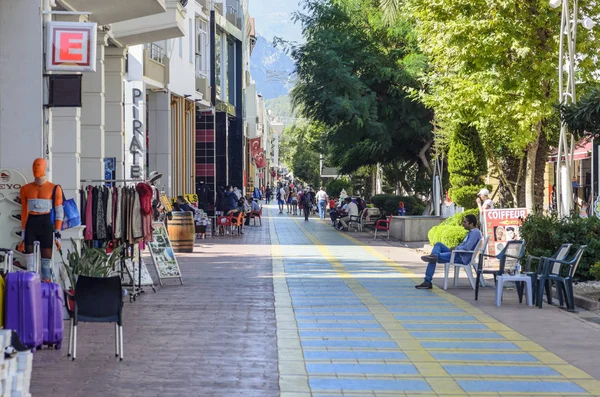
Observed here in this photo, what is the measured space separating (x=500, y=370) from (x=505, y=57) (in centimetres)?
1629

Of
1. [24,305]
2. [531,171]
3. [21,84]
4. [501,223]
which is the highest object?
[21,84]

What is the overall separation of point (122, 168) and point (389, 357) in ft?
39.2

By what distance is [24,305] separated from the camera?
9.57 meters

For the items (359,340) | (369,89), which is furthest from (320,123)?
(359,340)

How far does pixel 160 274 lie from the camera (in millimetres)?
16875

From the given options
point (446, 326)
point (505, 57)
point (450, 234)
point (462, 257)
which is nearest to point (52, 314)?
point (446, 326)

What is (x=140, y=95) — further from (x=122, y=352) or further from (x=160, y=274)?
(x=122, y=352)

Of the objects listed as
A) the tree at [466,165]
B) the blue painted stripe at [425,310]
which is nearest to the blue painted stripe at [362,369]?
the blue painted stripe at [425,310]

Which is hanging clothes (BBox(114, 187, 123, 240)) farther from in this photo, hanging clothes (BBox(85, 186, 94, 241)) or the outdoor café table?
the outdoor café table

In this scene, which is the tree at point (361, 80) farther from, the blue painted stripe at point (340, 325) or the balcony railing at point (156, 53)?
the blue painted stripe at point (340, 325)

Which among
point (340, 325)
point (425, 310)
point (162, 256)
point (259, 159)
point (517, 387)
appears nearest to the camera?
point (517, 387)

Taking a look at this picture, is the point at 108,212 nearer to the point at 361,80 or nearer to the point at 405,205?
the point at 361,80

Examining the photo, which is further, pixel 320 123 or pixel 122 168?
pixel 320 123

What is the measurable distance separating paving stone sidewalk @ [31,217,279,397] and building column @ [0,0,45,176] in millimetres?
2516
